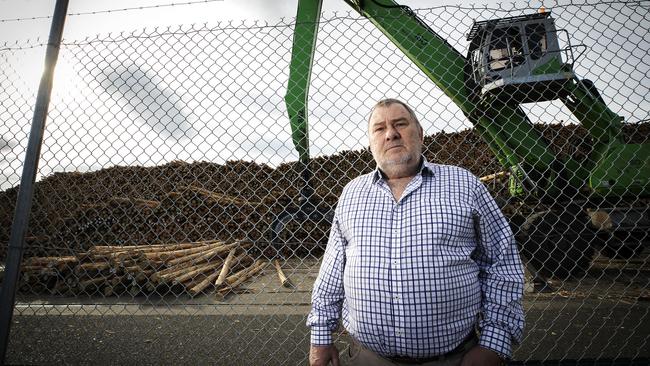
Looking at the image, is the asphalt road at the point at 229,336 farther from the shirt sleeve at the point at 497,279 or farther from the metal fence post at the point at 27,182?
the shirt sleeve at the point at 497,279

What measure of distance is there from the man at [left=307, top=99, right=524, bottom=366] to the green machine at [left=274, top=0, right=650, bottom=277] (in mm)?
3291

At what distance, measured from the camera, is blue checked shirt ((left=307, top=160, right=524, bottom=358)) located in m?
1.50

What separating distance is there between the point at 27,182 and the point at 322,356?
212 centimetres

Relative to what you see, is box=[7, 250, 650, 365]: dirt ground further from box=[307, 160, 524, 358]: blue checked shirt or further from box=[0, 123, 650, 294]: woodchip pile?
box=[307, 160, 524, 358]: blue checked shirt

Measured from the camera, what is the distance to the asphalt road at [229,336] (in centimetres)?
300

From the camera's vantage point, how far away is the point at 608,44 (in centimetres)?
301

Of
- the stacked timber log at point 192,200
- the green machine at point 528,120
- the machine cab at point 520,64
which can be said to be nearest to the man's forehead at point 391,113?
the green machine at point 528,120

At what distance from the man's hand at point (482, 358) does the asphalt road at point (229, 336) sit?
146 cm

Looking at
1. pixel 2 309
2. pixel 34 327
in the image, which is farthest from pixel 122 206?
pixel 2 309

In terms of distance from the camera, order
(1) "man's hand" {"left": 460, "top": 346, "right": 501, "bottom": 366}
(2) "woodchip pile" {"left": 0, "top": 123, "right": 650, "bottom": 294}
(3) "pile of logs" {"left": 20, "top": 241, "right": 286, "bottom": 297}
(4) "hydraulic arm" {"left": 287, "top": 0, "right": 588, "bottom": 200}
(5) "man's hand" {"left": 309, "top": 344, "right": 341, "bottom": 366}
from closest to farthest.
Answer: (1) "man's hand" {"left": 460, "top": 346, "right": 501, "bottom": 366}, (5) "man's hand" {"left": 309, "top": 344, "right": 341, "bottom": 366}, (3) "pile of logs" {"left": 20, "top": 241, "right": 286, "bottom": 297}, (2) "woodchip pile" {"left": 0, "top": 123, "right": 650, "bottom": 294}, (4) "hydraulic arm" {"left": 287, "top": 0, "right": 588, "bottom": 200}

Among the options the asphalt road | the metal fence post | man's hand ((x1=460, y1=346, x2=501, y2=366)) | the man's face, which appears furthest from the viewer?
the asphalt road

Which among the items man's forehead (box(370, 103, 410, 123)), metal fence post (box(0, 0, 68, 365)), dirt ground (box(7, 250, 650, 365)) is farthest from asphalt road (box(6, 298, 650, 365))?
man's forehead (box(370, 103, 410, 123))

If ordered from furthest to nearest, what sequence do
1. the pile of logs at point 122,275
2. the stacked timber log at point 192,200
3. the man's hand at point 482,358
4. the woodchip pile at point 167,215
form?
1. the stacked timber log at point 192,200
2. the woodchip pile at point 167,215
3. the pile of logs at point 122,275
4. the man's hand at point 482,358

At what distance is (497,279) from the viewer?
1.58 metres
